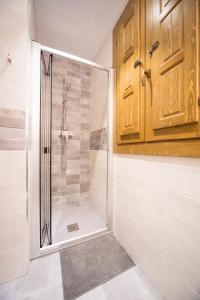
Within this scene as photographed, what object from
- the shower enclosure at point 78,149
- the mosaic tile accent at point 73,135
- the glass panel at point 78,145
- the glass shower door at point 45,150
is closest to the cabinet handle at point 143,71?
the shower enclosure at point 78,149

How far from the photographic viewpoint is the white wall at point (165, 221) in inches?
28.0

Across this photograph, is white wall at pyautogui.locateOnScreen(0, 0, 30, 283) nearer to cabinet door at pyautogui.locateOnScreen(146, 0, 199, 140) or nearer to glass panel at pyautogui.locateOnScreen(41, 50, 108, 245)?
glass panel at pyautogui.locateOnScreen(41, 50, 108, 245)

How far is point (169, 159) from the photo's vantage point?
0.84 metres

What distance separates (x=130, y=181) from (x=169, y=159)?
463mm

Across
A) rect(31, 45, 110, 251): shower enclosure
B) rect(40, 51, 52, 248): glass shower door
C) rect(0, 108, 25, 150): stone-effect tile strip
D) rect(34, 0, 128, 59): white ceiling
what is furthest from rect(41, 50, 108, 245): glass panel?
rect(0, 108, 25, 150): stone-effect tile strip

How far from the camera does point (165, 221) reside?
0.85m

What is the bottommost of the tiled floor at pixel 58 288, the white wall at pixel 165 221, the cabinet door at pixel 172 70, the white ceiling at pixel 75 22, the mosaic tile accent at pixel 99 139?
the tiled floor at pixel 58 288

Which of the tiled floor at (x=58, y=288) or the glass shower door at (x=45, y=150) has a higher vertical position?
the glass shower door at (x=45, y=150)

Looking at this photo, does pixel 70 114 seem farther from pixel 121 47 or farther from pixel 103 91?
pixel 121 47

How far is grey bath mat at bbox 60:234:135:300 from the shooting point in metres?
0.93

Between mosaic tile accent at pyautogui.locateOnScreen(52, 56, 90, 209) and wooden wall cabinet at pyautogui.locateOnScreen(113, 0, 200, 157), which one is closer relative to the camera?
wooden wall cabinet at pyautogui.locateOnScreen(113, 0, 200, 157)

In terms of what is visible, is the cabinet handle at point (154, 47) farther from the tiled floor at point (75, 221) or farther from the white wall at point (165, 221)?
the tiled floor at point (75, 221)

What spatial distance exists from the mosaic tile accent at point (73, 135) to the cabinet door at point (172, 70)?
53.1 inches

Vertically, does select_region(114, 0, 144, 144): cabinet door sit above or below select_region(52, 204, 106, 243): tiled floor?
above
